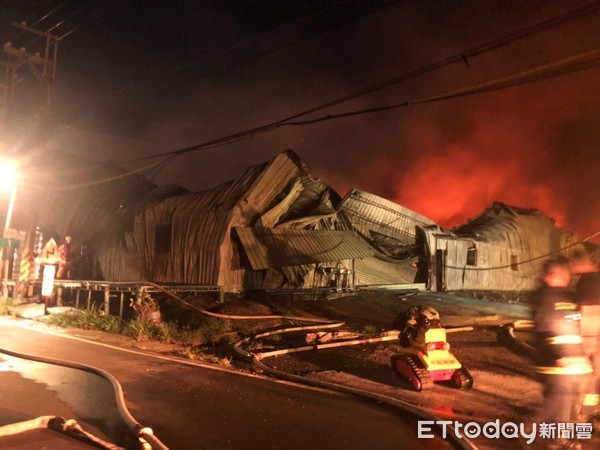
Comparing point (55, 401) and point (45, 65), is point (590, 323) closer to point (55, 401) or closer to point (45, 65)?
point (55, 401)

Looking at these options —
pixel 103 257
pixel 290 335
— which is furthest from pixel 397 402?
pixel 103 257

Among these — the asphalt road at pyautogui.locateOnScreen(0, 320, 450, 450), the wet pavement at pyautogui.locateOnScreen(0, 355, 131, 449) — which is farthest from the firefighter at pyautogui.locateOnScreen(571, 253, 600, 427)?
the wet pavement at pyautogui.locateOnScreen(0, 355, 131, 449)

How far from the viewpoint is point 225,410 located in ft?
19.5

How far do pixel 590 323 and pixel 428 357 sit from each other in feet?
6.68

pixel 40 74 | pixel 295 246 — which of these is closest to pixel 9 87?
pixel 40 74

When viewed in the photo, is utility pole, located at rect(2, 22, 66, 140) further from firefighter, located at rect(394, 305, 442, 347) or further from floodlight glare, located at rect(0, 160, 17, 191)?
firefighter, located at rect(394, 305, 442, 347)

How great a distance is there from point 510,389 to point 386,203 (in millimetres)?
15120

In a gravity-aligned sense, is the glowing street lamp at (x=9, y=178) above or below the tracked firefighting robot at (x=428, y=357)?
above

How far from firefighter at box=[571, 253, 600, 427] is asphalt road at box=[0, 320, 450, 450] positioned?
1.60 m

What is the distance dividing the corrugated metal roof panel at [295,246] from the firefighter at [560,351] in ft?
37.4

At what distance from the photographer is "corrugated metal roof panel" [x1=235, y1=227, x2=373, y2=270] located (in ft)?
53.5

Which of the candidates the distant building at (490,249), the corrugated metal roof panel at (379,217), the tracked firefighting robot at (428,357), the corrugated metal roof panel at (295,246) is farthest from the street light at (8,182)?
the tracked firefighting robot at (428,357)

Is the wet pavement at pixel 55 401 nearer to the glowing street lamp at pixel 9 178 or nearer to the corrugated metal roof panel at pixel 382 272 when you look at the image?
the glowing street lamp at pixel 9 178

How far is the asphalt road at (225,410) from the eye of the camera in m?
5.01
